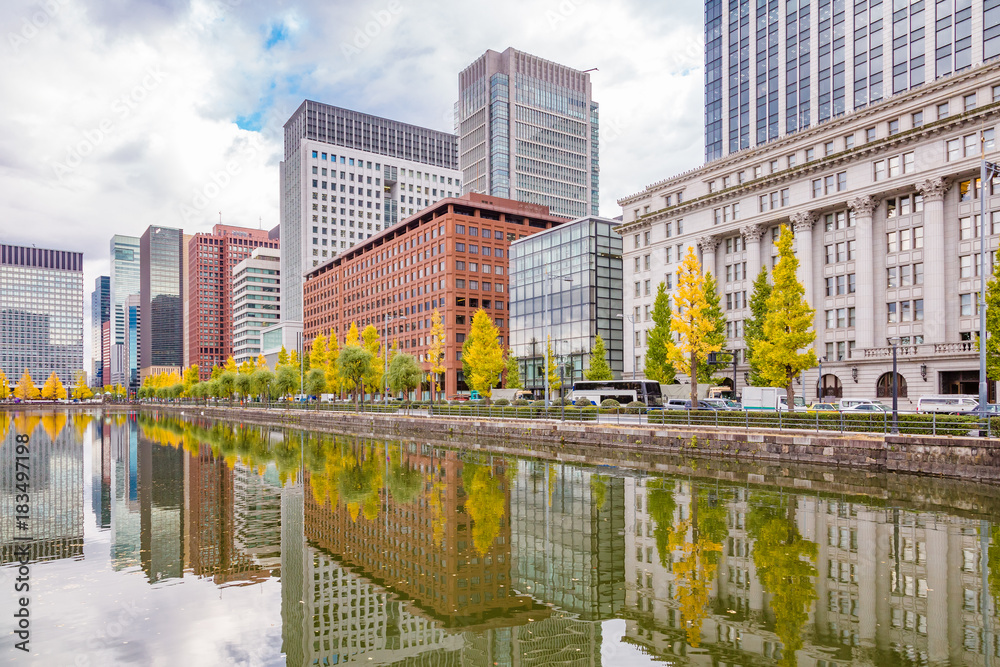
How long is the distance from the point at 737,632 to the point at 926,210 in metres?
59.4

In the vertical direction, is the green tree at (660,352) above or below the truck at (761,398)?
above

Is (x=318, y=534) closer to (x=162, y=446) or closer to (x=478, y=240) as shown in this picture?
(x=162, y=446)

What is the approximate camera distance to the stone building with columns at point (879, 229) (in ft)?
178

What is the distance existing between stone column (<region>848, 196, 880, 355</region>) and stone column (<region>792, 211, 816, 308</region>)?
5019mm

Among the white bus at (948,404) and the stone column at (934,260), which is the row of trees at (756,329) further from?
the stone column at (934,260)

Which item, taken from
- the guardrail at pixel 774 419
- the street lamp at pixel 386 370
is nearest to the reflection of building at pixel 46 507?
the guardrail at pixel 774 419

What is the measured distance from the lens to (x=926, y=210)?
56.8 m

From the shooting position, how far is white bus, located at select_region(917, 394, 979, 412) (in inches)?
1657


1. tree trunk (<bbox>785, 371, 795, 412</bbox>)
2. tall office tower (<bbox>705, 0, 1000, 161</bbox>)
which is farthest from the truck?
tall office tower (<bbox>705, 0, 1000, 161</bbox>)

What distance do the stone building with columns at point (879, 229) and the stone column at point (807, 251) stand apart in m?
0.14

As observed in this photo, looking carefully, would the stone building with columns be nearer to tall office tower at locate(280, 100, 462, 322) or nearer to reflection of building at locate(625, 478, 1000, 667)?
reflection of building at locate(625, 478, 1000, 667)

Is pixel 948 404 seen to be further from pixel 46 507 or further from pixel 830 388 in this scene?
pixel 46 507

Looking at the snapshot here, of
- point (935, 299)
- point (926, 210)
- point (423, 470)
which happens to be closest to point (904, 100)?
point (926, 210)

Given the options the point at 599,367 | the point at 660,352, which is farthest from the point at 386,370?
the point at 660,352
